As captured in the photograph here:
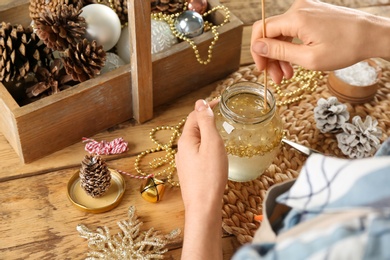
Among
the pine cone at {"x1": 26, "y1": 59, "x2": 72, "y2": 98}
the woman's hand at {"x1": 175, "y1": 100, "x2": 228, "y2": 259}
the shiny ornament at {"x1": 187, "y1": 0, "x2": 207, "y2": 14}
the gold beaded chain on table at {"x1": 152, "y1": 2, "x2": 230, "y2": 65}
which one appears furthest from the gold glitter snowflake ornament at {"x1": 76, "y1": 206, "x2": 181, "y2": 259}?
the shiny ornament at {"x1": 187, "y1": 0, "x2": 207, "y2": 14}

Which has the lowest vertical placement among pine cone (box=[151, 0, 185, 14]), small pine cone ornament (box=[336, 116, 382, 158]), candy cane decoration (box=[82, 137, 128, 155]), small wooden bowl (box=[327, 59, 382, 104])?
candy cane decoration (box=[82, 137, 128, 155])

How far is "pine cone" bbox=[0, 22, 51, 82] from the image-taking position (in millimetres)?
965

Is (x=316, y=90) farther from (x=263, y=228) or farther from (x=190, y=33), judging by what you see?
(x=263, y=228)

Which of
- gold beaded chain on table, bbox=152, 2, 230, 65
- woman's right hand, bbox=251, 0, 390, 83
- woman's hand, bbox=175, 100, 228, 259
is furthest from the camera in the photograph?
gold beaded chain on table, bbox=152, 2, 230, 65

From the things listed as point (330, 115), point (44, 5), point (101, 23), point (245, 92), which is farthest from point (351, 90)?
point (44, 5)

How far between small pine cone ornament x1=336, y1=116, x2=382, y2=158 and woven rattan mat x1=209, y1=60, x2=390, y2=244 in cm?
2

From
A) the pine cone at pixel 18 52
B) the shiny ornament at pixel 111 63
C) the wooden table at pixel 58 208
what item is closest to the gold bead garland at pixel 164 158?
the wooden table at pixel 58 208

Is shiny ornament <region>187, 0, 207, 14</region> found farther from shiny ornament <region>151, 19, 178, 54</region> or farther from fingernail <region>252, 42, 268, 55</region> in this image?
fingernail <region>252, 42, 268, 55</region>

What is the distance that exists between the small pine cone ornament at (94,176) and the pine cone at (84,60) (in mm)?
157

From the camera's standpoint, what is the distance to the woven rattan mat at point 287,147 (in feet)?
2.93

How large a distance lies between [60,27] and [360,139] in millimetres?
536

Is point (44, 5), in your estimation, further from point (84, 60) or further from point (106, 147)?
point (106, 147)

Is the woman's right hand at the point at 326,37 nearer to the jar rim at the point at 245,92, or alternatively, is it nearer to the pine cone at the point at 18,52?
the jar rim at the point at 245,92

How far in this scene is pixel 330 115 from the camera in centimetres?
101
